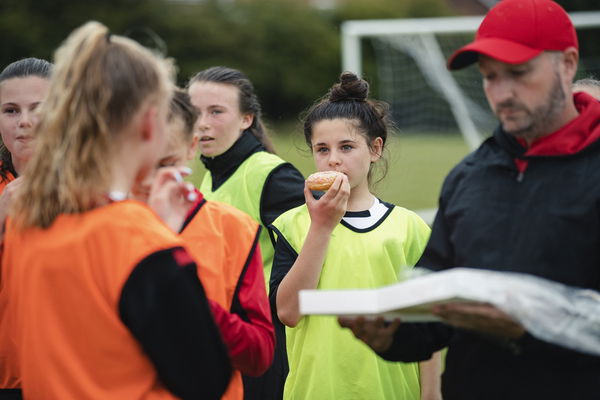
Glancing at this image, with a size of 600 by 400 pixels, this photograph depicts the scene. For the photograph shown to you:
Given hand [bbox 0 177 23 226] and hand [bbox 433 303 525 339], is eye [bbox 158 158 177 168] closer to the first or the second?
hand [bbox 0 177 23 226]

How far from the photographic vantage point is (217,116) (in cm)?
495

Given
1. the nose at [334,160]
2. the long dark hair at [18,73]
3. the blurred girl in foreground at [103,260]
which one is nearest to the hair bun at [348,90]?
the nose at [334,160]

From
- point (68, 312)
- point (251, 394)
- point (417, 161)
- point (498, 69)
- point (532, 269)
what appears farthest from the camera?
point (417, 161)

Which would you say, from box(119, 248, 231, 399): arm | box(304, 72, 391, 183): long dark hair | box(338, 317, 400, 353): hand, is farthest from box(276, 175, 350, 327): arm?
box(119, 248, 231, 399): arm

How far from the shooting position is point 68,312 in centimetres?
220

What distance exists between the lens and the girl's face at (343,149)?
3.89m

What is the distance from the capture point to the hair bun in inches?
163

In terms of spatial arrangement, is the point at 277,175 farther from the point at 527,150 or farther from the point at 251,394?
the point at 527,150

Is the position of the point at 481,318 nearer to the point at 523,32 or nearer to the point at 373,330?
the point at 373,330

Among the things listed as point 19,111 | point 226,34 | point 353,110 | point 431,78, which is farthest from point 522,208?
point 226,34

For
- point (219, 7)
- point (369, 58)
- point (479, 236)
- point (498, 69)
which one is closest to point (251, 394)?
point (479, 236)

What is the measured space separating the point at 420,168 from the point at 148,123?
78.5 feet

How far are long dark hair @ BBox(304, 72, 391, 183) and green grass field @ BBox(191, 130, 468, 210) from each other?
14.3 meters

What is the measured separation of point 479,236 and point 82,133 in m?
1.23
